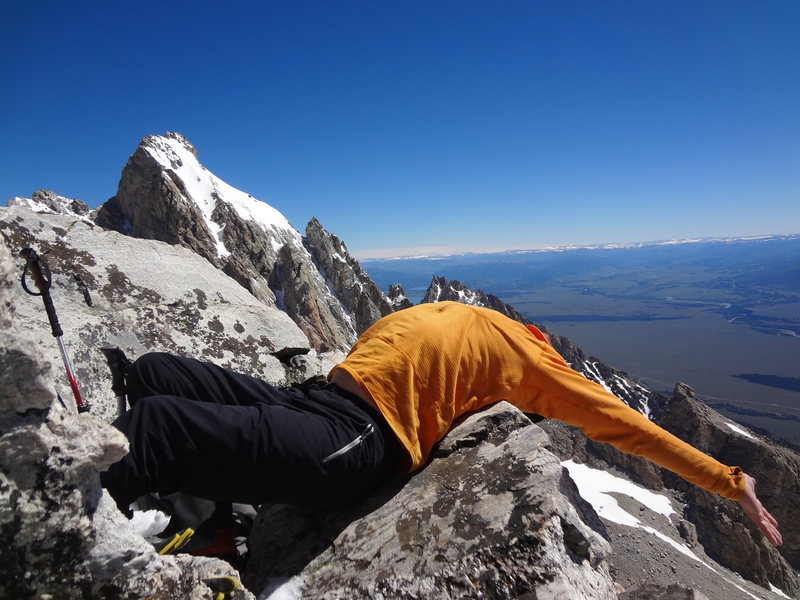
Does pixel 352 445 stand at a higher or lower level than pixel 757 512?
higher

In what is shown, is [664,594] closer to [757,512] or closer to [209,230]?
[757,512]

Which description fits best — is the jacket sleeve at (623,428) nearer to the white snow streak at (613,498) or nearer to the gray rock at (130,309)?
the gray rock at (130,309)

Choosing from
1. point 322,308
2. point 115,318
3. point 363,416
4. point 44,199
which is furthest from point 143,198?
point 363,416

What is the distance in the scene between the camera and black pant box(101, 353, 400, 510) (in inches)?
121

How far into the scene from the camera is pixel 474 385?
4617mm

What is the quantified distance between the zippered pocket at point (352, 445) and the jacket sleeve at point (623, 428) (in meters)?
1.87

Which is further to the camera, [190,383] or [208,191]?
[208,191]

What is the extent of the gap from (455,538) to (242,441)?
1.91 metres

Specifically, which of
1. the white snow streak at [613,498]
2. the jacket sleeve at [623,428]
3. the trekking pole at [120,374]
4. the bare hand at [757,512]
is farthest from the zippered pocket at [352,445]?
the white snow streak at [613,498]

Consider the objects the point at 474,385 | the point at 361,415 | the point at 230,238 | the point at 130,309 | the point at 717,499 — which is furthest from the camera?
the point at 230,238

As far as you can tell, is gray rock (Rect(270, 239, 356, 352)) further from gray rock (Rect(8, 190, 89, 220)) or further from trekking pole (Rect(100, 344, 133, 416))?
gray rock (Rect(8, 190, 89, 220))

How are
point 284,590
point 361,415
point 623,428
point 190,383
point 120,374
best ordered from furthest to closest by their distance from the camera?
point 120,374 < point 623,428 < point 190,383 < point 361,415 < point 284,590

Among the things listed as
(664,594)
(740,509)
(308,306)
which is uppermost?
(664,594)

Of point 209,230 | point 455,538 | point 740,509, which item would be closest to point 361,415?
point 455,538
